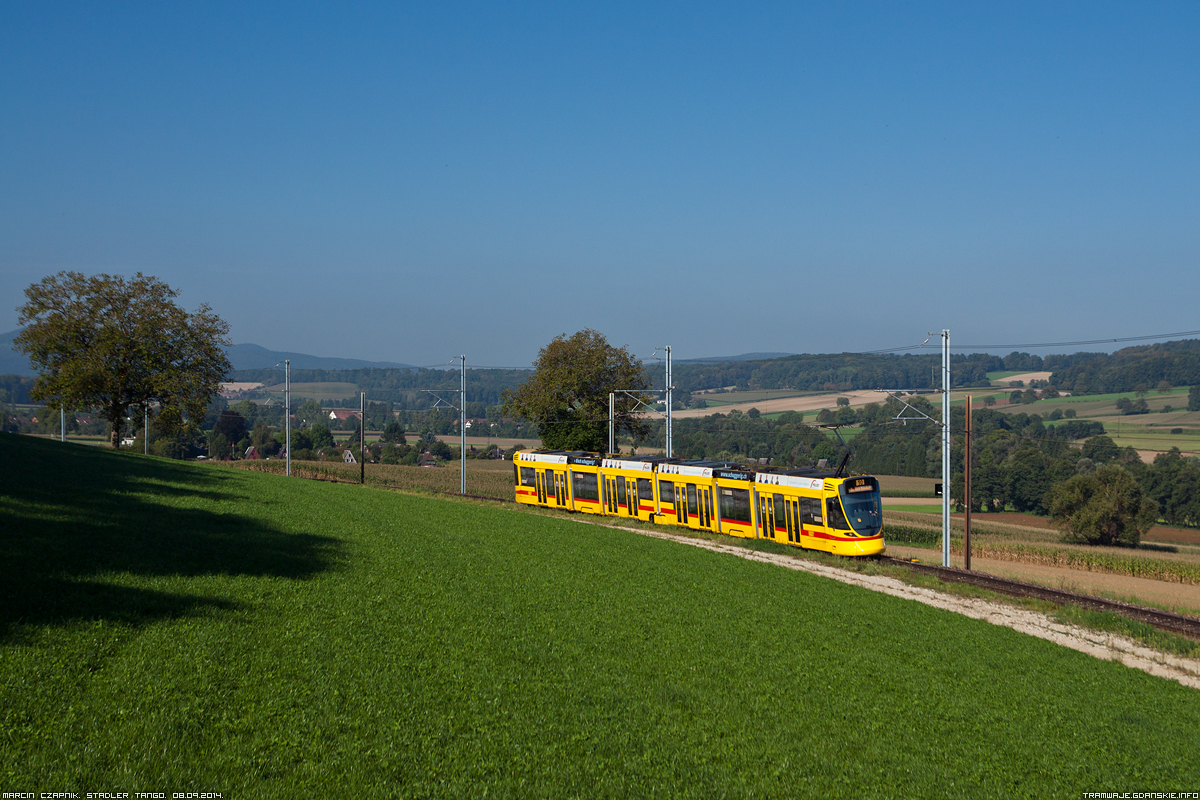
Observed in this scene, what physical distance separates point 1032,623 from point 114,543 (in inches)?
907

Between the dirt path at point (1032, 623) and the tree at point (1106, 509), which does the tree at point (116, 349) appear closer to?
the dirt path at point (1032, 623)

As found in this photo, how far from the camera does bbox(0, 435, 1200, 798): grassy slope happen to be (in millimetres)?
8281

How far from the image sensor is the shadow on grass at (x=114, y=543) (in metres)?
11.4

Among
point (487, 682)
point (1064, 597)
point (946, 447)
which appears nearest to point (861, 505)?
point (946, 447)

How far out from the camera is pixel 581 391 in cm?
Answer: 5934

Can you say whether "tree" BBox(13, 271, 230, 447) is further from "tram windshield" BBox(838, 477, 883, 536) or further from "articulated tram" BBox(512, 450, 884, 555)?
"tram windshield" BBox(838, 477, 883, 536)

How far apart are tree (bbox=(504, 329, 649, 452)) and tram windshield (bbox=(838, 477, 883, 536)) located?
29.9 meters

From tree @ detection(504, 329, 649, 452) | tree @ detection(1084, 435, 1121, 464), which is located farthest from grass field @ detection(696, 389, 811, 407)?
tree @ detection(504, 329, 649, 452)

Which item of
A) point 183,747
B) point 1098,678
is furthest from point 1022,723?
point 183,747

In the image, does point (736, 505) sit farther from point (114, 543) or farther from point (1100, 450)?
point (1100, 450)

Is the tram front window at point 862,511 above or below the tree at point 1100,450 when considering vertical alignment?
above

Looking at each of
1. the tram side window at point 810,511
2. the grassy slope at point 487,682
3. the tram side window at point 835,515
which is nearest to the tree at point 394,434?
the tram side window at point 810,511

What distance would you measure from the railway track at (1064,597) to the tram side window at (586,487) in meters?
15.4

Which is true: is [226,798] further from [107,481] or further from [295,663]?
[107,481]
